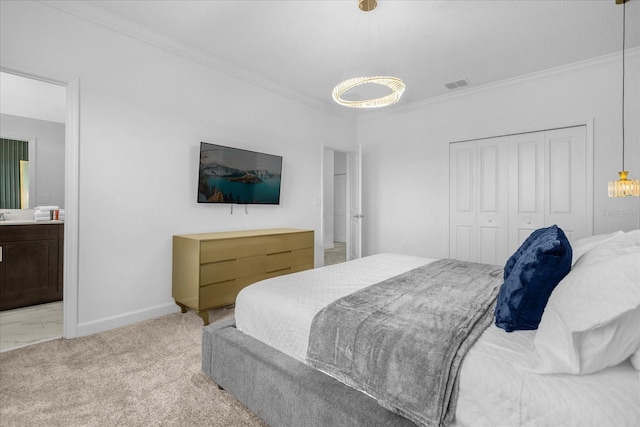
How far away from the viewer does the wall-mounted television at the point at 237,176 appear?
11.1 ft

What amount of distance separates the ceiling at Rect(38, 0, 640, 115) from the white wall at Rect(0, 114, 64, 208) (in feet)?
8.58

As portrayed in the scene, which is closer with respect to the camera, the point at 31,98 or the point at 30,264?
the point at 30,264

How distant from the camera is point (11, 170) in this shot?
13.6ft

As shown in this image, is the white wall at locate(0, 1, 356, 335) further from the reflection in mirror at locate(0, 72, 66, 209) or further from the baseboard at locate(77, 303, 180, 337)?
the reflection in mirror at locate(0, 72, 66, 209)

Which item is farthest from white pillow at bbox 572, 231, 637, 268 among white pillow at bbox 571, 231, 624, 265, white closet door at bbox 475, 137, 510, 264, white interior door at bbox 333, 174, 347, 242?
white interior door at bbox 333, 174, 347, 242

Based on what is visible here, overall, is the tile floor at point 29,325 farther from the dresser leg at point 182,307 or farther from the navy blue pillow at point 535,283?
the navy blue pillow at point 535,283

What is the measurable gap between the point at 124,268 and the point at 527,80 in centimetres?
502

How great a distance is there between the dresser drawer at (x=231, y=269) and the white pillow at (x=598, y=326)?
2.52 meters

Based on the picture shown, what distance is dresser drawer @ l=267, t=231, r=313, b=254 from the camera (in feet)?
11.4

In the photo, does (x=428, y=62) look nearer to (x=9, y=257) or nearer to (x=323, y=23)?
(x=323, y=23)

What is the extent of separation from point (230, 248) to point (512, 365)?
252cm

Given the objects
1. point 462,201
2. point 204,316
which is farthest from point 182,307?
point 462,201

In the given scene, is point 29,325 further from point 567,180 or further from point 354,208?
point 567,180

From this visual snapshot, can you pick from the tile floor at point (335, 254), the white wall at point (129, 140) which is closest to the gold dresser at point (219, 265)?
the white wall at point (129, 140)
